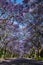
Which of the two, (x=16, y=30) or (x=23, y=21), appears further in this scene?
(x=16, y=30)

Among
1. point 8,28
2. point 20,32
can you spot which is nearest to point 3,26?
point 8,28

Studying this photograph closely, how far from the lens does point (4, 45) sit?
15461mm

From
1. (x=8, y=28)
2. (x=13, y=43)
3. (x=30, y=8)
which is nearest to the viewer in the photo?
(x=30, y=8)

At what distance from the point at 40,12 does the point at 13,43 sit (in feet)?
10.1

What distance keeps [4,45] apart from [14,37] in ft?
3.52

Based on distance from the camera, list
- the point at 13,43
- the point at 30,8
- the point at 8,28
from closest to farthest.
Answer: the point at 30,8 < the point at 8,28 < the point at 13,43

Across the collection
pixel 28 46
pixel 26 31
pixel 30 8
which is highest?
pixel 30 8

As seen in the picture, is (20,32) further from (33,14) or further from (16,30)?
(33,14)

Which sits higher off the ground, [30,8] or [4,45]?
[30,8]

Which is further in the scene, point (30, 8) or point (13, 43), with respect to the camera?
point (13, 43)

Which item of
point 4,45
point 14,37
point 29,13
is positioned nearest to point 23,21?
point 29,13

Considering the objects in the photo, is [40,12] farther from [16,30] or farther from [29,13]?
[16,30]

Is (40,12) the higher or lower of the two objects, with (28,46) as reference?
higher

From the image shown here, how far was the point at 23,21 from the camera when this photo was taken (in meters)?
13.5
